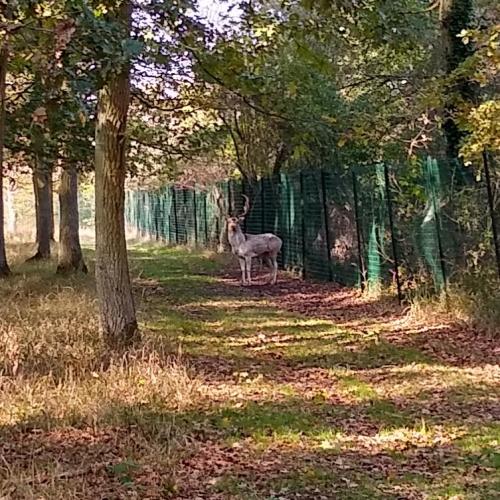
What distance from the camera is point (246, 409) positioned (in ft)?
22.6

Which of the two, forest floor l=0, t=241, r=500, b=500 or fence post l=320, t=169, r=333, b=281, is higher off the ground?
fence post l=320, t=169, r=333, b=281

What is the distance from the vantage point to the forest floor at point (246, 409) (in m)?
5.14

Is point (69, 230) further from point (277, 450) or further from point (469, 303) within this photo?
point (277, 450)

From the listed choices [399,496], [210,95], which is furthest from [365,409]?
[210,95]

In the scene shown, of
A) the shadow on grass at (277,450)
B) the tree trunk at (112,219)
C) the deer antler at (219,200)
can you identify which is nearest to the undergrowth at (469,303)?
the shadow on grass at (277,450)

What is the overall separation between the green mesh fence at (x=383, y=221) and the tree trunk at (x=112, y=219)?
456 centimetres

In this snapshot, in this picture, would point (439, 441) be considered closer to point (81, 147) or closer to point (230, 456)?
point (230, 456)

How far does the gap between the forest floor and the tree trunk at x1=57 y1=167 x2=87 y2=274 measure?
535cm

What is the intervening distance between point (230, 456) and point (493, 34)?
201 inches

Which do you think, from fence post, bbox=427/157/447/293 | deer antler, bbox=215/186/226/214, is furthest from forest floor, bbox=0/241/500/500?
deer antler, bbox=215/186/226/214

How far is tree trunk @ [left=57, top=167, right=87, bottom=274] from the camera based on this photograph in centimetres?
1725

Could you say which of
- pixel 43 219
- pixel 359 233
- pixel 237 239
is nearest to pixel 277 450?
pixel 359 233

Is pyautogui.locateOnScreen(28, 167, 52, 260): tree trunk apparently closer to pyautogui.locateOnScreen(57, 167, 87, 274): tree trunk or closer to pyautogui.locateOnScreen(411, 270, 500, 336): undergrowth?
pyautogui.locateOnScreen(57, 167, 87, 274): tree trunk

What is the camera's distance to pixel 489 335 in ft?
32.4
